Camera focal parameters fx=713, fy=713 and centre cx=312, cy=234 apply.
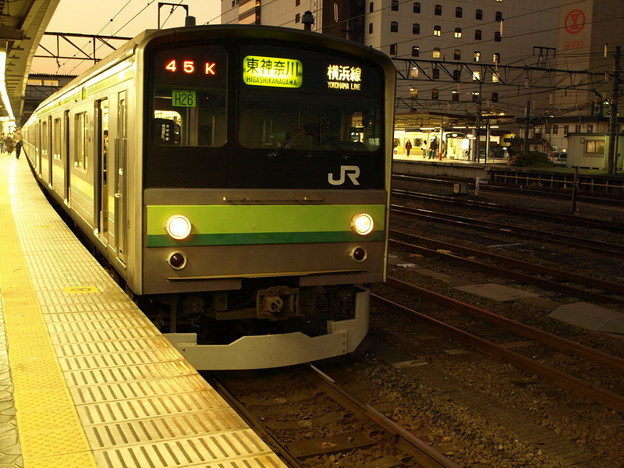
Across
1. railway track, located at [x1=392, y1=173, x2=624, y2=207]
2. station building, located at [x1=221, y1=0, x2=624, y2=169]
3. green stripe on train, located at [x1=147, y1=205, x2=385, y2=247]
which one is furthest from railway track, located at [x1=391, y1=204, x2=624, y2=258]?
station building, located at [x1=221, y1=0, x2=624, y2=169]

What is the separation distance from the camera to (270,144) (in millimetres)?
6086

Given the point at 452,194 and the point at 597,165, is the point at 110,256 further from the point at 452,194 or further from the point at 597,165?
the point at 597,165

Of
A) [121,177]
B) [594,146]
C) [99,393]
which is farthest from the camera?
[594,146]

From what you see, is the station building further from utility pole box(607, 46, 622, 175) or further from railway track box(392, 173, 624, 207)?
railway track box(392, 173, 624, 207)

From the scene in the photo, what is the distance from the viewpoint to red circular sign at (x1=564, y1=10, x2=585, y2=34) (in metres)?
82.2

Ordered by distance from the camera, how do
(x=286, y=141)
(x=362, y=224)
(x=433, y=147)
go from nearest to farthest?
1. (x=286, y=141)
2. (x=362, y=224)
3. (x=433, y=147)

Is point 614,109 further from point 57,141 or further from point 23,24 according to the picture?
point 57,141

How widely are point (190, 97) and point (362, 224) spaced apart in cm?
191

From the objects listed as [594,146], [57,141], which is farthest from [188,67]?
[594,146]

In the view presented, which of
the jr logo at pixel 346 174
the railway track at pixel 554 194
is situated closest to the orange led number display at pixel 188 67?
the jr logo at pixel 346 174

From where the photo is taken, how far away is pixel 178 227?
5734 millimetres

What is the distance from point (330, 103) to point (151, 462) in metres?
3.72

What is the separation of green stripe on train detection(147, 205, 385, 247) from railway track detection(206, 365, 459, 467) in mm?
1287

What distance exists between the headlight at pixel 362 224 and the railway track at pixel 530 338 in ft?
6.65
